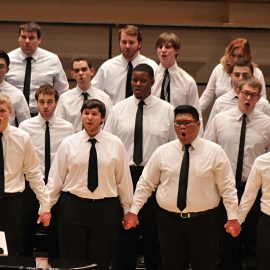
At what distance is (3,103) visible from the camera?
5594 mm

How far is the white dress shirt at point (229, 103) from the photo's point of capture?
21.6ft

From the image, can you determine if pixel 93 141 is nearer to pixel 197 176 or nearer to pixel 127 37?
pixel 197 176

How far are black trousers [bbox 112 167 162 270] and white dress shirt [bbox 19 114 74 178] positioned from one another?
0.63 metres

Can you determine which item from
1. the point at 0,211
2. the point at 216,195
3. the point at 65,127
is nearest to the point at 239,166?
the point at 216,195

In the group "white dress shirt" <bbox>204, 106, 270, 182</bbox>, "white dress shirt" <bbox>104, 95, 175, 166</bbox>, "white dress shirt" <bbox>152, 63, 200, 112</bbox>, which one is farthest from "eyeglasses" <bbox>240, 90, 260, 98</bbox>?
"white dress shirt" <bbox>152, 63, 200, 112</bbox>

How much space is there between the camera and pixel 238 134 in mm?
6215

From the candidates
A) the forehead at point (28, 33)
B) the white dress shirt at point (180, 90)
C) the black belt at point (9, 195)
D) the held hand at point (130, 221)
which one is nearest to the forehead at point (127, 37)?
the white dress shirt at point (180, 90)

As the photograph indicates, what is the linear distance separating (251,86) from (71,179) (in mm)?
1512

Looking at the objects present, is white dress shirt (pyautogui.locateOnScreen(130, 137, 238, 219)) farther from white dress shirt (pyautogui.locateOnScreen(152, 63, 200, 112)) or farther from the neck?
the neck

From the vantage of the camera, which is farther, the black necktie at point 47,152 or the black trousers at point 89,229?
the black necktie at point 47,152

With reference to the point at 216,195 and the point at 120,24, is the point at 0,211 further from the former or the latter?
the point at 120,24

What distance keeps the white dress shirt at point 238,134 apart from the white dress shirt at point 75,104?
3.14ft

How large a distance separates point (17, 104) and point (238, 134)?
5.96 ft

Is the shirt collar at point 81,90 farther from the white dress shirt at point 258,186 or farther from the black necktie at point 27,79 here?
the white dress shirt at point 258,186
